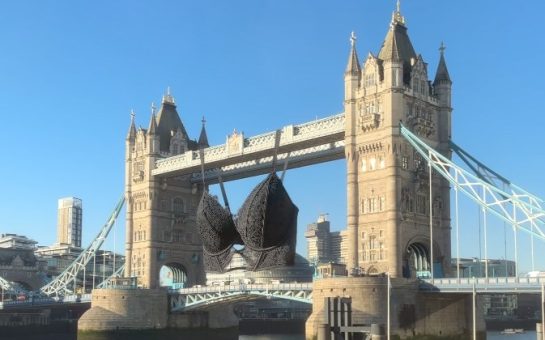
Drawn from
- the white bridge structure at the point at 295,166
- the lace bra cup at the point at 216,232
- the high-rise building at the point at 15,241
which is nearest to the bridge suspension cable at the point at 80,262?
the white bridge structure at the point at 295,166

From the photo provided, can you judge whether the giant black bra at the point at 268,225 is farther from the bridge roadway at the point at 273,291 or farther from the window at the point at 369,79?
the window at the point at 369,79

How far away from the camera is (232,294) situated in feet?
236

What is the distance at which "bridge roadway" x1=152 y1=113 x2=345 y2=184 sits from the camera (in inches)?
2702

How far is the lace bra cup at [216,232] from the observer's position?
6197 centimetres

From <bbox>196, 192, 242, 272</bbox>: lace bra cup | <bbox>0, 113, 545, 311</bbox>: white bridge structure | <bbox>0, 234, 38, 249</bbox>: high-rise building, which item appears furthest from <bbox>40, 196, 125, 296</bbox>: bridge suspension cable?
<bbox>0, 234, 38, 249</bbox>: high-rise building

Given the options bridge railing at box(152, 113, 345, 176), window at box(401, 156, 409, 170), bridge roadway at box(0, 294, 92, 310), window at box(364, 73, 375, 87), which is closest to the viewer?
window at box(401, 156, 409, 170)

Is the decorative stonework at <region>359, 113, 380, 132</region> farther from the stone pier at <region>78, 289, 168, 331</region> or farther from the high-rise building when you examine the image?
the high-rise building

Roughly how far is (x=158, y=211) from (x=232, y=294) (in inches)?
680

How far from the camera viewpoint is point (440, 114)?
6669cm

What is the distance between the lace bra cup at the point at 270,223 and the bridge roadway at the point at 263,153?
4475 millimetres

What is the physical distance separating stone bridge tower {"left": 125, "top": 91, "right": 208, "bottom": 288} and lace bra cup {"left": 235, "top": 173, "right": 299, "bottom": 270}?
27.8 m

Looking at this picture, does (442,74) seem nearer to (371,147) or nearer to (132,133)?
(371,147)

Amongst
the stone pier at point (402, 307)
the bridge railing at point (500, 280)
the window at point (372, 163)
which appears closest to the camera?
the bridge railing at point (500, 280)

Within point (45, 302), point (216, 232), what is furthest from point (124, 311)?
point (216, 232)
